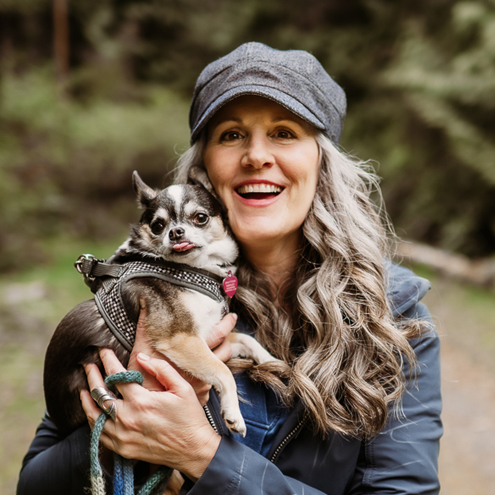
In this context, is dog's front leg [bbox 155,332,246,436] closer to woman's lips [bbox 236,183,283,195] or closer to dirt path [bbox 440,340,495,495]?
woman's lips [bbox 236,183,283,195]

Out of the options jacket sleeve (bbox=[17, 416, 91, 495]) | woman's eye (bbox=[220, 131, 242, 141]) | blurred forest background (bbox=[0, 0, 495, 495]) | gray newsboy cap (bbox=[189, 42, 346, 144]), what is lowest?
jacket sleeve (bbox=[17, 416, 91, 495])

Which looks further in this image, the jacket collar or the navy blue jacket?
the jacket collar

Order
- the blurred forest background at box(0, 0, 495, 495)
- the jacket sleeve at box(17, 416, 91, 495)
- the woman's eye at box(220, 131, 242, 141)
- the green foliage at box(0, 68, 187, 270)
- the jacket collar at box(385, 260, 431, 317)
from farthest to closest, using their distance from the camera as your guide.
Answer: the green foliage at box(0, 68, 187, 270), the blurred forest background at box(0, 0, 495, 495), the woman's eye at box(220, 131, 242, 141), the jacket collar at box(385, 260, 431, 317), the jacket sleeve at box(17, 416, 91, 495)

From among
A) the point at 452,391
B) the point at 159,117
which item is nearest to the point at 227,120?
the point at 452,391

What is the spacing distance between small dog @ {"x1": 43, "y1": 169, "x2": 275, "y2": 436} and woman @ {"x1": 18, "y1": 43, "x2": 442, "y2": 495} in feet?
0.29

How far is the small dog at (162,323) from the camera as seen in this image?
6.12ft

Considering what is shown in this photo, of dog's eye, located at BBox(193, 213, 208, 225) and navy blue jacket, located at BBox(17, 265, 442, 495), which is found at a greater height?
dog's eye, located at BBox(193, 213, 208, 225)

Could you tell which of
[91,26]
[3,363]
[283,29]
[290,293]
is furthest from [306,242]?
[91,26]

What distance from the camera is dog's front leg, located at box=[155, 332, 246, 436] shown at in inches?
68.9

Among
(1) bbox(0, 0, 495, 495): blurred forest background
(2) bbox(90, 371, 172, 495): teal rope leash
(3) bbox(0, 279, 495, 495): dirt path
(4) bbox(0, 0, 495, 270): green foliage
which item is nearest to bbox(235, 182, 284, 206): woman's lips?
(2) bbox(90, 371, 172, 495): teal rope leash

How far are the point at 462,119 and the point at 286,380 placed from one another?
304 inches

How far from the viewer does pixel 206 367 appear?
1.83 meters

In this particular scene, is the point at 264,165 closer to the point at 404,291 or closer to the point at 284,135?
the point at 284,135

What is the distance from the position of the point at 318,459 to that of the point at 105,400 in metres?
0.83
